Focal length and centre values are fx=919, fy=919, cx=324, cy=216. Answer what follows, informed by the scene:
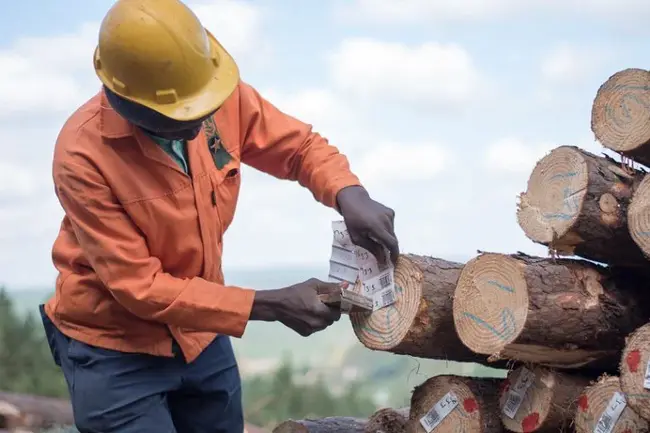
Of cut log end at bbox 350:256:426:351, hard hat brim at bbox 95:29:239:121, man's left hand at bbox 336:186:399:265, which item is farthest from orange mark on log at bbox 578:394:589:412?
hard hat brim at bbox 95:29:239:121

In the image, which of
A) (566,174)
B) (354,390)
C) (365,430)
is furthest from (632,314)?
Result: (354,390)

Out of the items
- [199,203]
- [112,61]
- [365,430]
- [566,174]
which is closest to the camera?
[112,61]

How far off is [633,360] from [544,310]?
0.30 metres

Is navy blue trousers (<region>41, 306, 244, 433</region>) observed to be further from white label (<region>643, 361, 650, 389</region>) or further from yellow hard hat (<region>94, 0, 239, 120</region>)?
white label (<region>643, 361, 650, 389</region>)

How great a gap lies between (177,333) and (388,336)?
686mm

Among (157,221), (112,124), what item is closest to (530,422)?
(157,221)

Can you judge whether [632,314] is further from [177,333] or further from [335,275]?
[177,333]

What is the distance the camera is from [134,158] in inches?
110

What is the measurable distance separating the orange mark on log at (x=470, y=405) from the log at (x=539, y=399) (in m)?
0.09

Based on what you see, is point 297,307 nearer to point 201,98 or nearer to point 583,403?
point 201,98

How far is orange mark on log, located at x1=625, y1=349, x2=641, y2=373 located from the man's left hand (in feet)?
2.57

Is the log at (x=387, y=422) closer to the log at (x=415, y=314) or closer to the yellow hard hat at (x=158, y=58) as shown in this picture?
the log at (x=415, y=314)

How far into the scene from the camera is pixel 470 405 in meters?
3.18

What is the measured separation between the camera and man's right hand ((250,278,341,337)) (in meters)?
2.76
